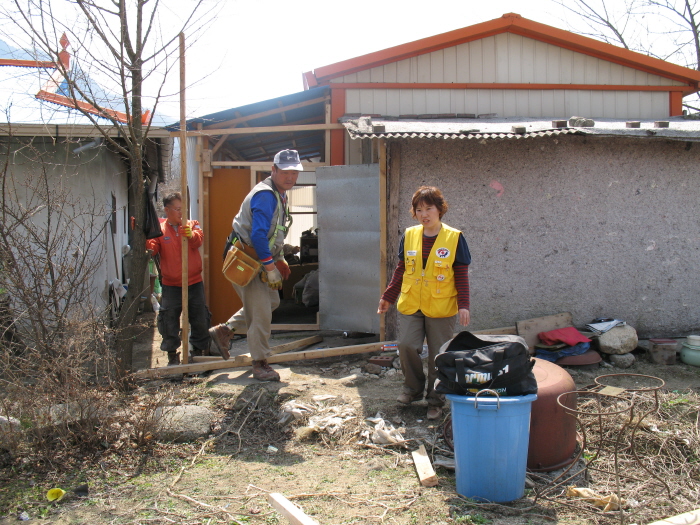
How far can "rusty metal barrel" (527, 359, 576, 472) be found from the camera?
3.70m

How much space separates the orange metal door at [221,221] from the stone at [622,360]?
482 centimetres

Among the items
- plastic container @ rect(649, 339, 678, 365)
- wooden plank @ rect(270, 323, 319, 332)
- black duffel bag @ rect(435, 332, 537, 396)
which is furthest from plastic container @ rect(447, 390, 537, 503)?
wooden plank @ rect(270, 323, 319, 332)

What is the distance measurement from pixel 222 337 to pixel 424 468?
2796 millimetres

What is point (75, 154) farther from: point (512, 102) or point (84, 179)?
point (512, 102)

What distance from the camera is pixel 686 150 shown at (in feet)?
22.4

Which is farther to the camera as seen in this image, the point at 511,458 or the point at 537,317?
the point at 537,317

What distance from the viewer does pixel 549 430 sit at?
12.2 feet

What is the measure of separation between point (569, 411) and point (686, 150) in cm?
477

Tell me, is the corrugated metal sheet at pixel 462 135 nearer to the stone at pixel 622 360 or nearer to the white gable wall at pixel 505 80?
the white gable wall at pixel 505 80

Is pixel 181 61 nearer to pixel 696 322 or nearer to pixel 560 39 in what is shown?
pixel 560 39

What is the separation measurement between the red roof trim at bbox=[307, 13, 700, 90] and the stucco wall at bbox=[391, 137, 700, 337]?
198 centimetres

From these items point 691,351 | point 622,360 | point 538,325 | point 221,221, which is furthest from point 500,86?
point 221,221

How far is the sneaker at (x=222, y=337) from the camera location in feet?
19.1

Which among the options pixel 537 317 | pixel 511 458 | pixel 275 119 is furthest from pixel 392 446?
pixel 275 119
